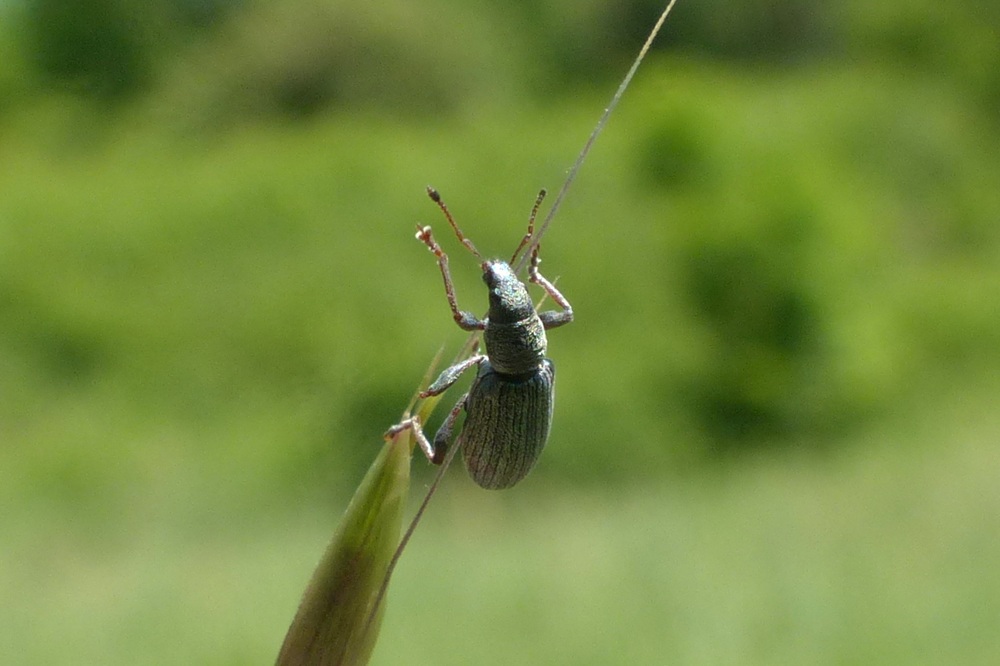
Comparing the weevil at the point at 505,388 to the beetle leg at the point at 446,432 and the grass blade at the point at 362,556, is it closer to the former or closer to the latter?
A: the beetle leg at the point at 446,432

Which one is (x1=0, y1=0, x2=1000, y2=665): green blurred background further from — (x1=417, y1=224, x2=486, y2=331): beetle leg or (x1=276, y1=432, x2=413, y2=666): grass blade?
(x1=276, y1=432, x2=413, y2=666): grass blade

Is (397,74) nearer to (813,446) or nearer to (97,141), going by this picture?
(97,141)

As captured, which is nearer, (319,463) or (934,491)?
(934,491)

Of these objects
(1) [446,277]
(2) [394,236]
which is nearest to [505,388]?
(1) [446,277]

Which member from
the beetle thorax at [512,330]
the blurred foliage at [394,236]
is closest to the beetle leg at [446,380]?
the beetle thorax at [512,330]

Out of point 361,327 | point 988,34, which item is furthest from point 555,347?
point 988,34

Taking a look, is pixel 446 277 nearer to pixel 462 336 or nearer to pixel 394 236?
pixel 462 336

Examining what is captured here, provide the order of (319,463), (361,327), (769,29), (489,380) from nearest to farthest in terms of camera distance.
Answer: (489,380)
(319,463)
(361,327)
(769,29)
